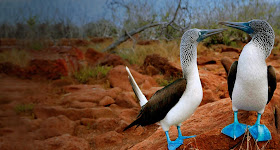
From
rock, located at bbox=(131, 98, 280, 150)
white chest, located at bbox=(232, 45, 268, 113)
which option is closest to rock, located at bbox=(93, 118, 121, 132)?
rock, located at bbox=(131, 98, 280, 150)

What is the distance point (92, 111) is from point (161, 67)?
303cm

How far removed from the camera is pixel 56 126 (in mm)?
4203

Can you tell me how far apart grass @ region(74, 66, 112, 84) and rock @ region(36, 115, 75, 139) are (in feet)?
9.17

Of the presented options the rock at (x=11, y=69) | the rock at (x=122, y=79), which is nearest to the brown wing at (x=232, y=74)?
the rock at (x=122, y=79)

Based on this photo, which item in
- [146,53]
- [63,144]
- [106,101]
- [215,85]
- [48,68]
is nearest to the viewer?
[63,144]

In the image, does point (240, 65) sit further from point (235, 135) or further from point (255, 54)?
point (235, 135)

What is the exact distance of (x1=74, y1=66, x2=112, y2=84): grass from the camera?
23.5 feet

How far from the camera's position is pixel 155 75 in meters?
7.23

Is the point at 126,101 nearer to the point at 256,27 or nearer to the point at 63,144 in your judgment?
the point at 63,144

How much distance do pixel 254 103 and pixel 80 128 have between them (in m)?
3.27

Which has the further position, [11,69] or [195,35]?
[11,69]

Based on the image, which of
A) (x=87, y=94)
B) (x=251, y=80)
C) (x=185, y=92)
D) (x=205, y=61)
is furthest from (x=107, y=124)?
(x=205, y=61)

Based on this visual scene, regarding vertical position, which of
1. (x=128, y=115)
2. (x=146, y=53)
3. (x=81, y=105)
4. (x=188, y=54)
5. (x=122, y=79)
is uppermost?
(x=188, y=54)

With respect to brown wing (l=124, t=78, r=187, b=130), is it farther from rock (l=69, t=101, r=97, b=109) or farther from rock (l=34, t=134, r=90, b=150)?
rock (l=69, t=101, r=97, b=109)
